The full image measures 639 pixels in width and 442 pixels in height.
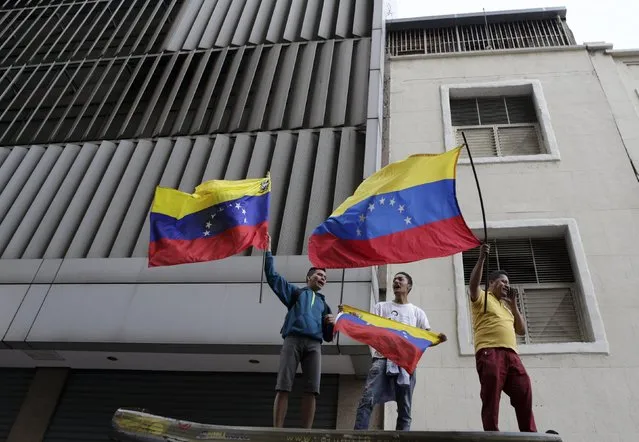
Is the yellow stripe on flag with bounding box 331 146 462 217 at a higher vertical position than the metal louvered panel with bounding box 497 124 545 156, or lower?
lower

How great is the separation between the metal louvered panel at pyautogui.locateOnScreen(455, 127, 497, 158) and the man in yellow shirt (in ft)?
17.0

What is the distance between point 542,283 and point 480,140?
318cm

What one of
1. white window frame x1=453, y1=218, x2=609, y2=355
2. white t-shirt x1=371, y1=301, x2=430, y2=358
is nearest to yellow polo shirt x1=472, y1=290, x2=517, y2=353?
white t-shirt x1=371, y1=301, x2=430, y2=358

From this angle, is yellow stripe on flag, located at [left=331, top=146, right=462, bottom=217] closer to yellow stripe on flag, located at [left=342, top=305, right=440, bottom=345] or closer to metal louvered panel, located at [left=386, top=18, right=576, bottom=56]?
→ yellow stripe on flag, located at [left=342, top=305, right=440, bottom=345]

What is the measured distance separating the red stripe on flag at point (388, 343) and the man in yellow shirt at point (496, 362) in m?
0.60

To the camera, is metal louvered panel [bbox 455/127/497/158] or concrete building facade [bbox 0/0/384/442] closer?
concrete building facade [bbox 0/0/384/442]

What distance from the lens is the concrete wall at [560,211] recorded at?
6.45m

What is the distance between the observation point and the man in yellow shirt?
4.41 meters

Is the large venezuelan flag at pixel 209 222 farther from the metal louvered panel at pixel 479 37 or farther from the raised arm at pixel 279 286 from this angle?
the metal louvered panel at pixel 479 37

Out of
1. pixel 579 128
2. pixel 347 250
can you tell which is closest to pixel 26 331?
pixel 347 250

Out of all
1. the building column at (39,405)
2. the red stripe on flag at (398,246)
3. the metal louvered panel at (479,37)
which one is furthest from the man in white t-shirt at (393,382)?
the metal louvered panel at (479,37)

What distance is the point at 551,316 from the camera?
24.7 feet

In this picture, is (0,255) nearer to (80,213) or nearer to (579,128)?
(80,213)

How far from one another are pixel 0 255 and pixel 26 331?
2.09m
